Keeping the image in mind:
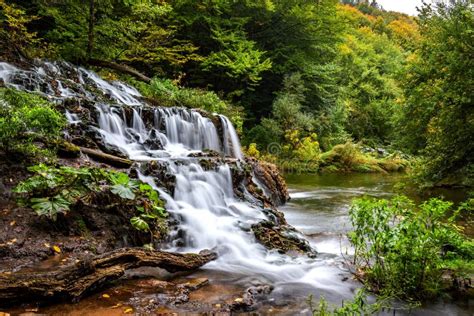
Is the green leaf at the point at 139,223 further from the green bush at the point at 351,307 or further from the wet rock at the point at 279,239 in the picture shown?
the green bush at the point at 351,307

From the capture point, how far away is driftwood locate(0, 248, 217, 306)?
299 centimetres

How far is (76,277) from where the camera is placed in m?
3.27

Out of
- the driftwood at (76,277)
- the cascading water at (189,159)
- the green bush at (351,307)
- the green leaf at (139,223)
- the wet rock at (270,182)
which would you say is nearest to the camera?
the green bush at (351,307)

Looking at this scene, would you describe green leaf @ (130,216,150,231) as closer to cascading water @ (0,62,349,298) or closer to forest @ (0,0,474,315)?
forest @ (0,0,474,315)

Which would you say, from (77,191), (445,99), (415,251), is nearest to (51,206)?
(77,191)

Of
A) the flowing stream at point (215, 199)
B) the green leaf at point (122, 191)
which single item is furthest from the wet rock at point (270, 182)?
the green leaf at point (122, 191)

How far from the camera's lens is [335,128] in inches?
899

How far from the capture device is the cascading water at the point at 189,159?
488cm

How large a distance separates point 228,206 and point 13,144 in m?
3.34

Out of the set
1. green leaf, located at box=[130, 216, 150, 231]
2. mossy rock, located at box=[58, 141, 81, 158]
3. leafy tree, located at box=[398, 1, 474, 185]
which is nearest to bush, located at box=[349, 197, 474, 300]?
green leaf, located at box=[130, 216, 150, 231]

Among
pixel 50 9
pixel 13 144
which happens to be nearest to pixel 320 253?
pixel 13 144

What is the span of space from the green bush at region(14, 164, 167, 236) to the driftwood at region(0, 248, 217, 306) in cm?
67

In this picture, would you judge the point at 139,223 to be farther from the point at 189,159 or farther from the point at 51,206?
the point at 189,159

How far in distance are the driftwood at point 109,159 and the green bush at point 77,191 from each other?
1.20 meters
